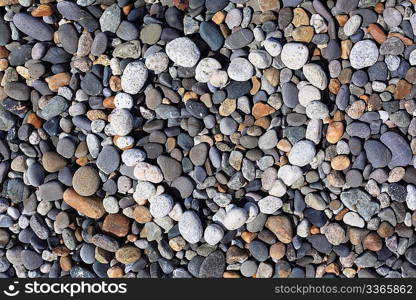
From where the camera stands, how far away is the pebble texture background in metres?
1.99

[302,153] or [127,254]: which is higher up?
[302,153]

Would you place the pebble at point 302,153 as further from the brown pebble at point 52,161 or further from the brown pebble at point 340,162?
the brown pebble at point 52,161

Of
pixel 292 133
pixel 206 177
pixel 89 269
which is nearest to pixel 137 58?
pixel 206 177

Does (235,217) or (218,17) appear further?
(218,17)

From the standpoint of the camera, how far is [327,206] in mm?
2016

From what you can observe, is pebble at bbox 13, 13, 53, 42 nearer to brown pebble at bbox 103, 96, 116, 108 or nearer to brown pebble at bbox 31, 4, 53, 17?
brown pebble at bbox 31, 4, 53, 17

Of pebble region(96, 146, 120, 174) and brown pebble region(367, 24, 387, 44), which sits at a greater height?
brown pebble region(367, 24, 387, 44)

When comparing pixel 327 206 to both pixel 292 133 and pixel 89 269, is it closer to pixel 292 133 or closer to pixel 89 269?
pixel 292 133

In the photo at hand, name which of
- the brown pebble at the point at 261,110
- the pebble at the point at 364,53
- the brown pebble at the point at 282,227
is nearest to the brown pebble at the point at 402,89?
the pebble at the point at 364,53

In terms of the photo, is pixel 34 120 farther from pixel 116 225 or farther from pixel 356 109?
pixel 356 109

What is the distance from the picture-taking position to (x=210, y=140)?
202 centimetres

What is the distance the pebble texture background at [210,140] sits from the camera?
1.99 meters

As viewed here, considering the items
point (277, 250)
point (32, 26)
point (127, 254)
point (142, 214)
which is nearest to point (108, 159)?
point (142, 214)

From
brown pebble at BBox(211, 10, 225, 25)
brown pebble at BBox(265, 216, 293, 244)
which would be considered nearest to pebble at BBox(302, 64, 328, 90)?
brown pebble at BBox(211, 10, 225, 25)
